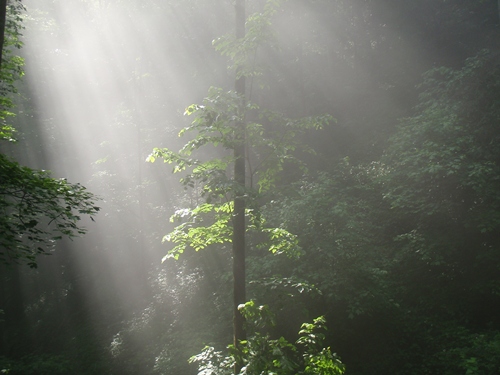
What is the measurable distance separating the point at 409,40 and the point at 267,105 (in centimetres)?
883

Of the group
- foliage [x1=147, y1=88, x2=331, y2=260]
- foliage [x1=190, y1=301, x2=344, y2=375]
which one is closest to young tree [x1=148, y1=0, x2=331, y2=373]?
foliage [x1=147, y1=88, x2=331, y2=260]

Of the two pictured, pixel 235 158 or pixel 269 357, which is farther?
pixel 235 158

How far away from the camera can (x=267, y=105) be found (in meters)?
21.8

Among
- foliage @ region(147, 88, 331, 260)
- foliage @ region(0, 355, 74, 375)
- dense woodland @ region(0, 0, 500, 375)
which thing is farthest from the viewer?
foliage @ region(0, 355, 74, 375)

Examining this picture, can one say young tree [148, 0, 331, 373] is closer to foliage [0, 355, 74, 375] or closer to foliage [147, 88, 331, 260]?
foliage [147, 88, 331, 260]

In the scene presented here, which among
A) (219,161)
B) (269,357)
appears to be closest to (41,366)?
(219,161)

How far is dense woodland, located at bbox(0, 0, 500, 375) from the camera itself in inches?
269

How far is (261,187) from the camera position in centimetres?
762

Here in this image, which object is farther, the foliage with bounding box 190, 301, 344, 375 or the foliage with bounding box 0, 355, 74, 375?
the foliage with bounding box 0, 355, 74, 375

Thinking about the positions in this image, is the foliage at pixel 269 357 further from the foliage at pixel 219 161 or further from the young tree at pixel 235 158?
the foliage at pixel 219 161

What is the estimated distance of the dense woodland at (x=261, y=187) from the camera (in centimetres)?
682

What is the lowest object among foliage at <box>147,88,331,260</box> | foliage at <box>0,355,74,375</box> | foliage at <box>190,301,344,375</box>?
foliage at <box>190,301,344,375</box>

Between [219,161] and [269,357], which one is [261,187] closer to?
[219,161]

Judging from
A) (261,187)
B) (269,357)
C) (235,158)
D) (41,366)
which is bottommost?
(269,357)
